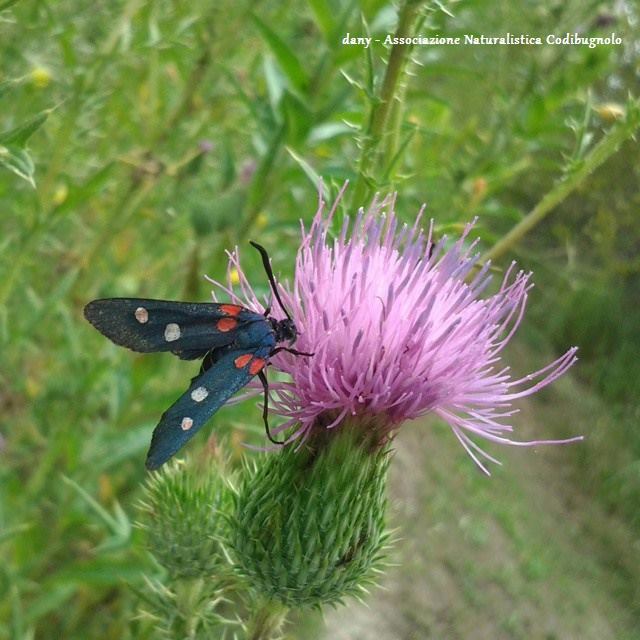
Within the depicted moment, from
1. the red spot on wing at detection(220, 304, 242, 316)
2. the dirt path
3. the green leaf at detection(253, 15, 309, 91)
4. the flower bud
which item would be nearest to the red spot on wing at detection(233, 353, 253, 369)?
the red spot on wing at detection(220, 304, 242, 316)

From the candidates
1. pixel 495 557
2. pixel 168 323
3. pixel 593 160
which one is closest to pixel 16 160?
pixel 168 323

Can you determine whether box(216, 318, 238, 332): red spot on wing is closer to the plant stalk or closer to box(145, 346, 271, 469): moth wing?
box(145, 346, 271, 469): moth wing

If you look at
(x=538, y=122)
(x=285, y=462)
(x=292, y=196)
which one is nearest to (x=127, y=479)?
(x=292, y=196)

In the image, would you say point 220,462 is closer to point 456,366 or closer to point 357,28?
point 456,366

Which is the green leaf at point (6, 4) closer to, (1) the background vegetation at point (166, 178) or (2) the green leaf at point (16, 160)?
(1) the background vegetation at point (166, 178)

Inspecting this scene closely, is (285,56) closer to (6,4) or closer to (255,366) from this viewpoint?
(6,4)

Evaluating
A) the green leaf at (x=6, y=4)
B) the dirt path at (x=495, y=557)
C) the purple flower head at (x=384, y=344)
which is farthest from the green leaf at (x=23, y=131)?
the dirt path at (x=495, y=557)
